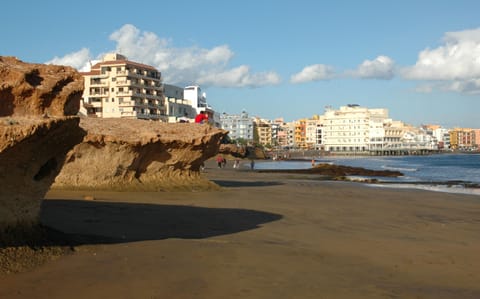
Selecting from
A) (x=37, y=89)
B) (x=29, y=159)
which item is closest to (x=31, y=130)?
(x=29, y=159)

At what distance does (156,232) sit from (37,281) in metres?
3.79

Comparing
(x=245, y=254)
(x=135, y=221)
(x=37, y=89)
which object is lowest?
(x=245, y=254)

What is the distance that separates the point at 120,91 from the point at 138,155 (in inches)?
3244

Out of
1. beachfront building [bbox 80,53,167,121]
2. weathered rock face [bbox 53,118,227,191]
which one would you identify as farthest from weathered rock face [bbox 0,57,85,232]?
beachfront building [bbox 80,53,167,121]

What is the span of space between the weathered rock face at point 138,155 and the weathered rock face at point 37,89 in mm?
9180

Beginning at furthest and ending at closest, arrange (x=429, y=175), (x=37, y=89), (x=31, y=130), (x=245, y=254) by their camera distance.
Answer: (x=429, y=175) → (x=245, y=254) → (x=37, y=89) → (x=31, y=130)

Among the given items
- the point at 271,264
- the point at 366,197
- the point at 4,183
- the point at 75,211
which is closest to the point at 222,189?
the point at 366,197

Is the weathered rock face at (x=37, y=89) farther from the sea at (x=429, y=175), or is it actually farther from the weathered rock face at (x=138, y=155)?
the sea at (x=429, y=175)

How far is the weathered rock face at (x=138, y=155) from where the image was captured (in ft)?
55.8

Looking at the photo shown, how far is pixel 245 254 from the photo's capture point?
8.19m

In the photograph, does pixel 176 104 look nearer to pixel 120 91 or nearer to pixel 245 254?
pixel 120 91

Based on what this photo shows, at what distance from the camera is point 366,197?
2205 cm

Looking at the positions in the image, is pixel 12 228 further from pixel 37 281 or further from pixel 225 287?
pixel 225 287

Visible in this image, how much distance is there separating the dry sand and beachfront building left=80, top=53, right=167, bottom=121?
8388 centimetres
